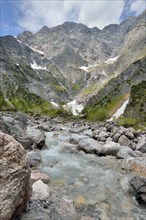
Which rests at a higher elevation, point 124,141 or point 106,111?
point 106,111

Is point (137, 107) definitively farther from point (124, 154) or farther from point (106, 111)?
point (124, 154)

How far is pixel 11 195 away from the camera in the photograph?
370 inches

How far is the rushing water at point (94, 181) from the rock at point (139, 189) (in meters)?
0.32

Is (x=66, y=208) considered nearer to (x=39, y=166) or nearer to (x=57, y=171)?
(x=57, y=171)

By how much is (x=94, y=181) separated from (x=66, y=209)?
17.2 ft

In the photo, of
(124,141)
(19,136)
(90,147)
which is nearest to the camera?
(19,136)

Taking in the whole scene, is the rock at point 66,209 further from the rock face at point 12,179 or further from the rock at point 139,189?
the rock at point 139,189

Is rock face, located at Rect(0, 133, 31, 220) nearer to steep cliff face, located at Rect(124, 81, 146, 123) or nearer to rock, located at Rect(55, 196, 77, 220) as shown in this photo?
rock, located at Rect(55, 196, 77, 220)

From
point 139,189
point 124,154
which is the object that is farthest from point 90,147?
point 139,189

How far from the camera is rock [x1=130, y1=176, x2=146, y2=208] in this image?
13.3 meters

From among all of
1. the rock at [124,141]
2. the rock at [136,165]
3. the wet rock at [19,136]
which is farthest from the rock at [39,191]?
the rock at [124,141]

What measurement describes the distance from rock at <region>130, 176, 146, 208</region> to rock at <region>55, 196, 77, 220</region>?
404 centimetres

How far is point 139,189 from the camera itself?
1383cm

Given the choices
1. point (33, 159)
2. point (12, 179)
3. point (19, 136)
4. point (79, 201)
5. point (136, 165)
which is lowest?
point (79, 201)
